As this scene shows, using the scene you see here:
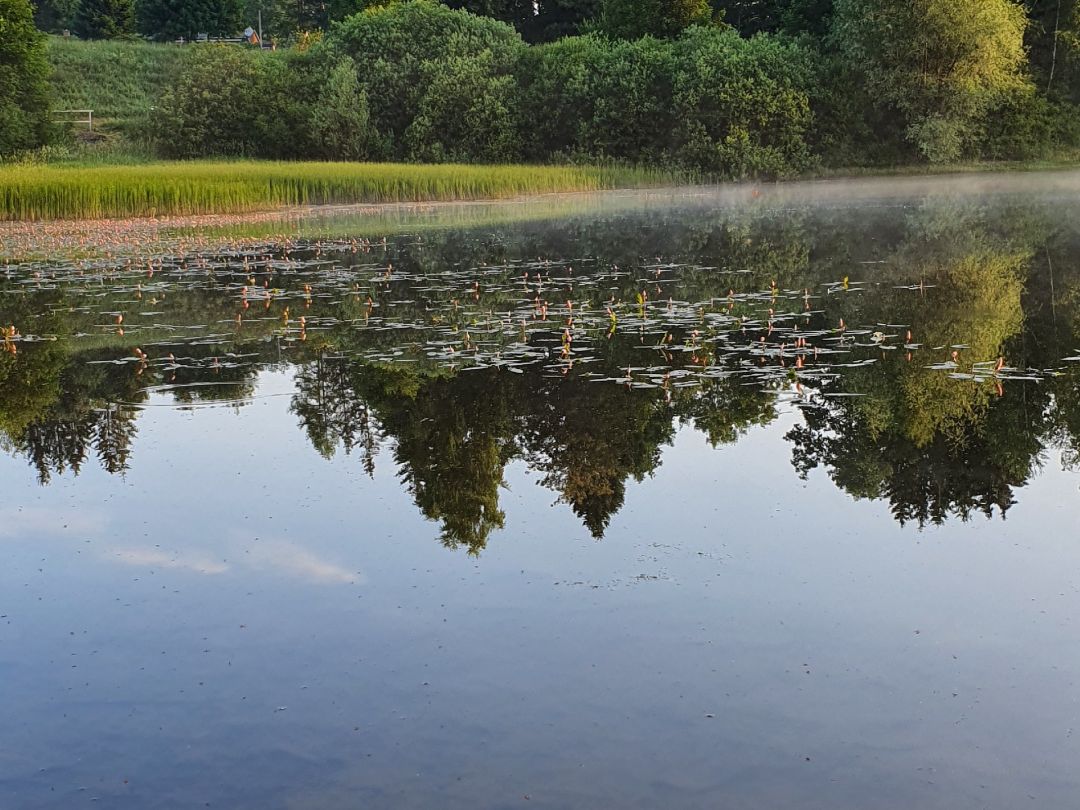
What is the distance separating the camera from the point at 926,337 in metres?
11.5

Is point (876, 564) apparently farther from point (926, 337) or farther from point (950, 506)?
point (926, 337)

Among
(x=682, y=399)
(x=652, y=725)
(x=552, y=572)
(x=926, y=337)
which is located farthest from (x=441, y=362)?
(x=652, y=725)

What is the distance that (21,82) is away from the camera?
4725 cm

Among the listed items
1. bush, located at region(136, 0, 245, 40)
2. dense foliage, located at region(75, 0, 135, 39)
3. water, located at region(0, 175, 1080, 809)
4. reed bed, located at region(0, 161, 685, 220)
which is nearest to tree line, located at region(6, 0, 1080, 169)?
reed bed, located at region(0, 161, 685, 220)

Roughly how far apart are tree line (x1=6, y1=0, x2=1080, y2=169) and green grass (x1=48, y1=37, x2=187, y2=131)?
21.7 ft

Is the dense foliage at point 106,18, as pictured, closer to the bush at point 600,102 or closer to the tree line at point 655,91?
the tree line at point 655,91

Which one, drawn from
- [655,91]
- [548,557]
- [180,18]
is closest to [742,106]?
[655,91]

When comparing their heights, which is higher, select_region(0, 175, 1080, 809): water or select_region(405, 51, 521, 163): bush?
select_region(405, 51, 521, 163): bush

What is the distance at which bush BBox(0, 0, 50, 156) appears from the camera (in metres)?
45.6

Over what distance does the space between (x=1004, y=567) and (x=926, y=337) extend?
6091 mm

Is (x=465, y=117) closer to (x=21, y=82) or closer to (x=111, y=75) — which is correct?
(x=21, y=82)

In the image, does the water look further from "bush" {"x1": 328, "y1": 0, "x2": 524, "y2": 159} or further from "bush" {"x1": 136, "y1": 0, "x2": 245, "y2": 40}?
"bush" {"x1": 136, "y1": 0, "x2": 245, "y2": 40}

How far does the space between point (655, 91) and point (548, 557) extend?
4343 cm

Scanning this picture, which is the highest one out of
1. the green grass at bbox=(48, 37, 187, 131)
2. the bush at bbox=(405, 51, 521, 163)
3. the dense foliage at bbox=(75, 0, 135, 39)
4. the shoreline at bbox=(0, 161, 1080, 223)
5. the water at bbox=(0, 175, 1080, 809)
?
the dense foliage at bbox=(75, 0, 135, 39)
